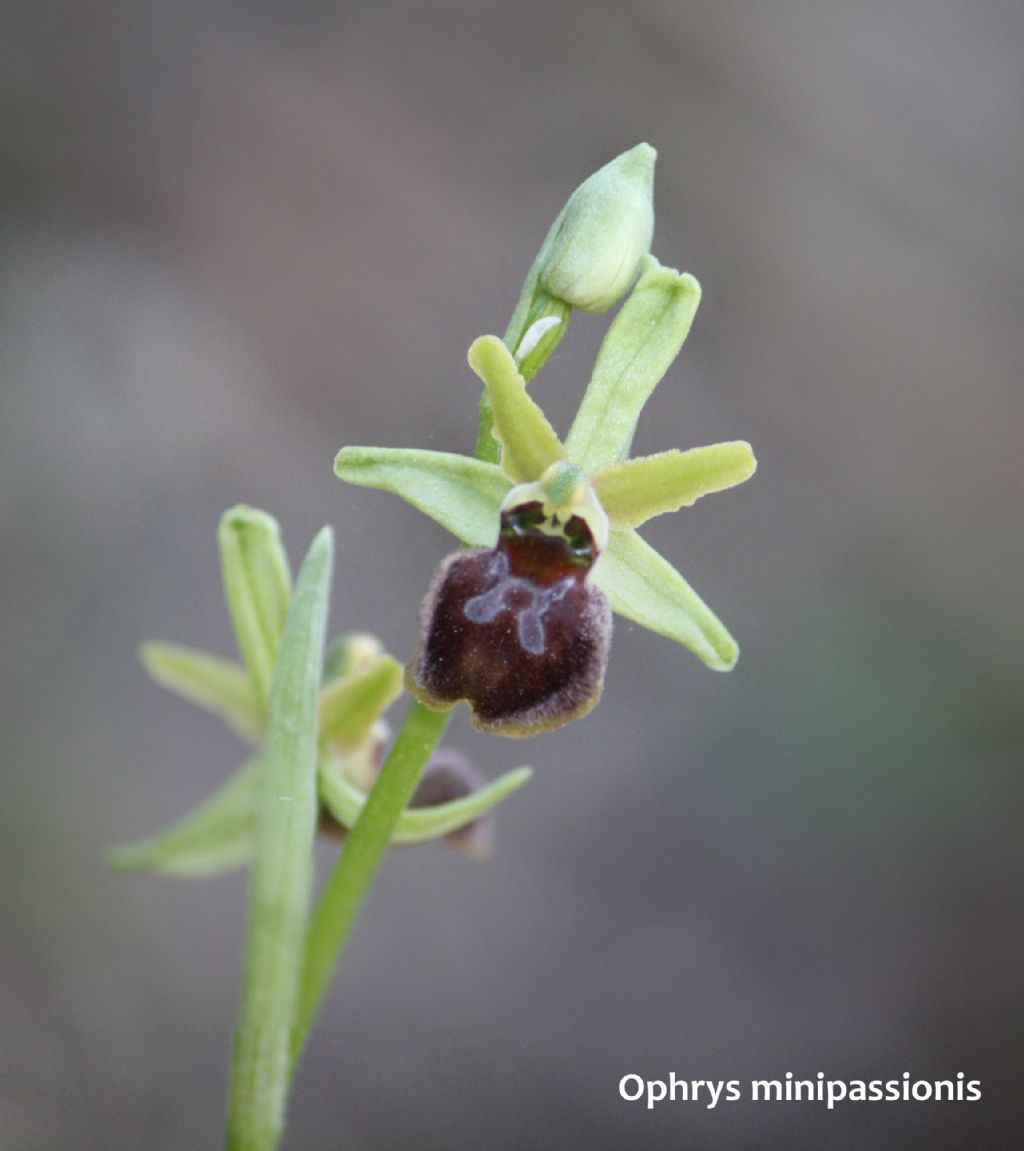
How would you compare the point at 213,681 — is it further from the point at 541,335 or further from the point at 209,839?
the point at 541,335

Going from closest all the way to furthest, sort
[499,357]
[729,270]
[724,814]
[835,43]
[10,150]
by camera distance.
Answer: [499,357]
[724,814]
[10,150]
[729,270]
[835,43]

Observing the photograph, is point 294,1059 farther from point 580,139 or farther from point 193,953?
point 580,139

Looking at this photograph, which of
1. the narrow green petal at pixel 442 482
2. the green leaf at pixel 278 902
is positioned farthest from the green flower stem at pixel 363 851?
the narrow green petal at pixel 442 482

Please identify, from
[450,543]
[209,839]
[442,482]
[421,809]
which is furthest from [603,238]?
[450,543]

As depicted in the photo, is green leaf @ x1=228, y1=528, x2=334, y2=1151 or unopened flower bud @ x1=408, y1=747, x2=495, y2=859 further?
unopened flower bud @ x1=408, y1=747, x2=495, y2=859

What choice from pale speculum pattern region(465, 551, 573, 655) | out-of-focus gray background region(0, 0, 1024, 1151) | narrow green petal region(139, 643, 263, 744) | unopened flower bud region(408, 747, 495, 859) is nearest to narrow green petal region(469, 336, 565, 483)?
pale speculum pattern region(465, 551, 573, 655)

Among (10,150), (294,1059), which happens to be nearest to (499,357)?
(294,1059)

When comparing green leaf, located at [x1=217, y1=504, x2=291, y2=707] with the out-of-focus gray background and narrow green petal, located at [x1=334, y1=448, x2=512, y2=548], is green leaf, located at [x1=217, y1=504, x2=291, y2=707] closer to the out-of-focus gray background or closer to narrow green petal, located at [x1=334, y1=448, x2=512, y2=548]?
narrow green petal, located at [x1=334, y1=448, x2=512, y2=548]

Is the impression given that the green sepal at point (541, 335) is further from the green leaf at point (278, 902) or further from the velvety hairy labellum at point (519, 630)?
the green leaf at point (278, 902)
